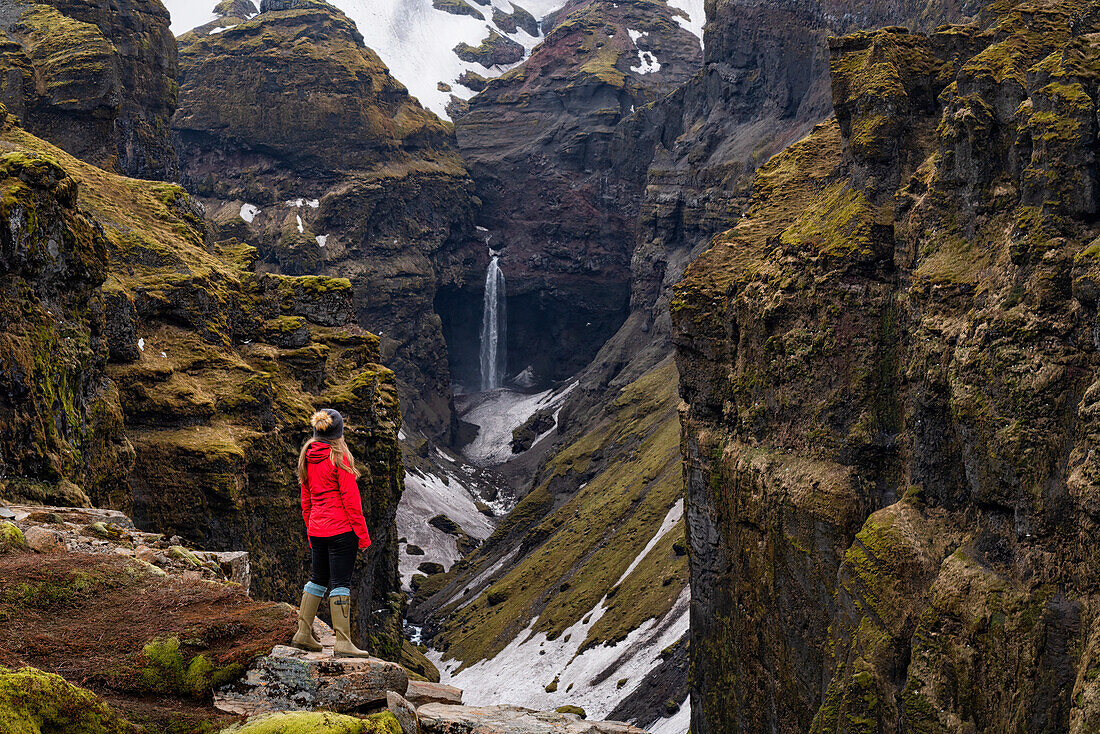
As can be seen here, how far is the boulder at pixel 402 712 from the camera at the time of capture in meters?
15.0

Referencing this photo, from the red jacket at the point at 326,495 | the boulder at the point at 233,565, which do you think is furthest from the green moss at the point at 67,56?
the red jacket at the point at 326,495

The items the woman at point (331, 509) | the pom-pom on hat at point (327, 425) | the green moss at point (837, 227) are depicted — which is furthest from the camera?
the green moss at point (837, 227)

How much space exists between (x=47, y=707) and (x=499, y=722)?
28.5 ft

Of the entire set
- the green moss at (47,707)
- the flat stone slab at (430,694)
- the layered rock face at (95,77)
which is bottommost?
the flat stone slab at (430,694)

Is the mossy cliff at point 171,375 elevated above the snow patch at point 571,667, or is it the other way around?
the mossy cliff at point 171,375

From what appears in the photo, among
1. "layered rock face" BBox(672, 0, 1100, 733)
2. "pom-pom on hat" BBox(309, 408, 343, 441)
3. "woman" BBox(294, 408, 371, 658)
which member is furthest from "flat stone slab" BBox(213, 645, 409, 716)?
"layered rock face" BBox(672, 0, 1100, 733)

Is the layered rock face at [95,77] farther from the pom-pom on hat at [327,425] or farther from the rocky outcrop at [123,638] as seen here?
the pom-pom on hat at [327,425]

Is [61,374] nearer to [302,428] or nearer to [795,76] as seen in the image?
[302,428]

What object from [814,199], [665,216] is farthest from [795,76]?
[814,199]

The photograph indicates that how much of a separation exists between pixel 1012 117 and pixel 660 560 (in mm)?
63515

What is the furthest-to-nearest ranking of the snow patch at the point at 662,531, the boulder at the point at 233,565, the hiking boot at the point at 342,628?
the snow patch at the point at 662,531
the boulder at the point at 233,565
the hiking boot at the point at 342,628

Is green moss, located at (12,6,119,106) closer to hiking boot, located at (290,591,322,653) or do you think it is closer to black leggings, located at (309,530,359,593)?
black leggings, located at (309,530,359,593)

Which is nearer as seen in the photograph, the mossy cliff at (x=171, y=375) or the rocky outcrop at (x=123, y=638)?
the rocky outcrop at (x=123, y=638)

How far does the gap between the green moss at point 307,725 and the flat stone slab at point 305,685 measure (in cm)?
113
